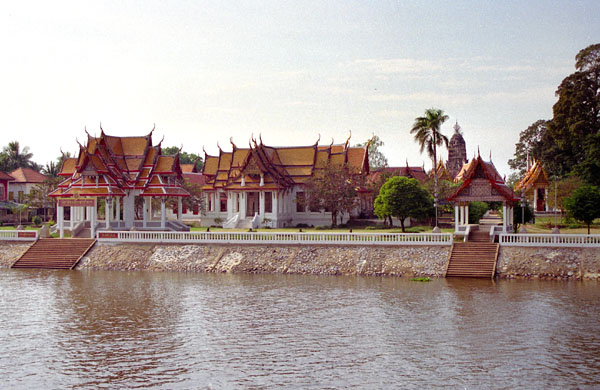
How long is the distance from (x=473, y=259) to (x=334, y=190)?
20571 mm

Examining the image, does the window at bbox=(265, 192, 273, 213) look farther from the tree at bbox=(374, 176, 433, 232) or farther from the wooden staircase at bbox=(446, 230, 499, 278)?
the wooden staircase at bbox=(446, 230, 499, 278)

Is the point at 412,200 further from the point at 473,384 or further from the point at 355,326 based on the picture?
the point at 473,384

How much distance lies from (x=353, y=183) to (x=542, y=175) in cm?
1991

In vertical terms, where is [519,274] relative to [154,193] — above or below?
below

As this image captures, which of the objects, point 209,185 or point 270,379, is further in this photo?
point 209,185

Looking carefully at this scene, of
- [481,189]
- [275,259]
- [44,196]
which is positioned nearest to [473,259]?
[481,189]

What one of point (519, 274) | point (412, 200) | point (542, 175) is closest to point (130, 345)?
point (519, 274)

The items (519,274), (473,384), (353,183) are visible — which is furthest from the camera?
(353,183)

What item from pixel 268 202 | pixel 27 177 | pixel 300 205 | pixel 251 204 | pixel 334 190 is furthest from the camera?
pixel 27 177

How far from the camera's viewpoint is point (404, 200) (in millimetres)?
43469

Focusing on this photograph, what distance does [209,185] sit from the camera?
5812 cm

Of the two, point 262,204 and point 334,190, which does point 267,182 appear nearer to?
point 262,204

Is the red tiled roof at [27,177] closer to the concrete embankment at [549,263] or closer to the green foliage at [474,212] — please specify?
the green foliage at [474,212]

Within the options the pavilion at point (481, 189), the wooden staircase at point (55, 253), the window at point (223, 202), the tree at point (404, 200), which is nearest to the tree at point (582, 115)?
the tree at point (404, 200)
